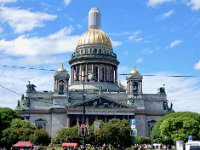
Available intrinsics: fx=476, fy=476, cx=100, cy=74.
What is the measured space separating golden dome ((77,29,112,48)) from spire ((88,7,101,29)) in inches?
70.5

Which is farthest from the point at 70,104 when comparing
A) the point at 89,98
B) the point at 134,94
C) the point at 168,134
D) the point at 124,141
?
the point at 124,141

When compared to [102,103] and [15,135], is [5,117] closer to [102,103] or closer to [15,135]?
[15,135]

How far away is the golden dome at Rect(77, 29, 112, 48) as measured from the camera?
12662 centimetres

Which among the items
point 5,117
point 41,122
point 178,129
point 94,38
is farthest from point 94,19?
point 178,129

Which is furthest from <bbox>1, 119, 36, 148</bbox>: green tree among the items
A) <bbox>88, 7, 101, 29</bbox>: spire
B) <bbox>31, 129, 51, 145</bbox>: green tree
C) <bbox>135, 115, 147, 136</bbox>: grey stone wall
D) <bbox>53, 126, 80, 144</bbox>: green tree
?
<bbox>88, 7, 101, 29</bbox>: spire

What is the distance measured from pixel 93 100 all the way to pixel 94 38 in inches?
824

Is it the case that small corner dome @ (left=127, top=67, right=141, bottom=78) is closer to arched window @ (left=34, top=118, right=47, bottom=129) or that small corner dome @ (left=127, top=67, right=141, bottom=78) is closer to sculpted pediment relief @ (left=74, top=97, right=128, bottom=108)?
sculpted pediment relief @ (left=74, top=97, right=128, bottom=108)

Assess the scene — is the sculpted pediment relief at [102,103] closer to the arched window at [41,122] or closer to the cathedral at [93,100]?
the cathedral at [93,100]

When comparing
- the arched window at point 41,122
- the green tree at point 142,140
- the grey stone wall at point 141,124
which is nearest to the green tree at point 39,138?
the green tree at point 142,140

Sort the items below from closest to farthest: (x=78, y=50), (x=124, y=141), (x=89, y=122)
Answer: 1. (x=124, y=141)
2. (x=89, y=122)
3. (x=78, y=50)

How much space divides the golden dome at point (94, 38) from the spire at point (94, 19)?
1.79 meters

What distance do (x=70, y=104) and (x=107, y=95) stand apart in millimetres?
9389

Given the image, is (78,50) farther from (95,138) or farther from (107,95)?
(95,138)

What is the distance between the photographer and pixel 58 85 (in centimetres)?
11712
